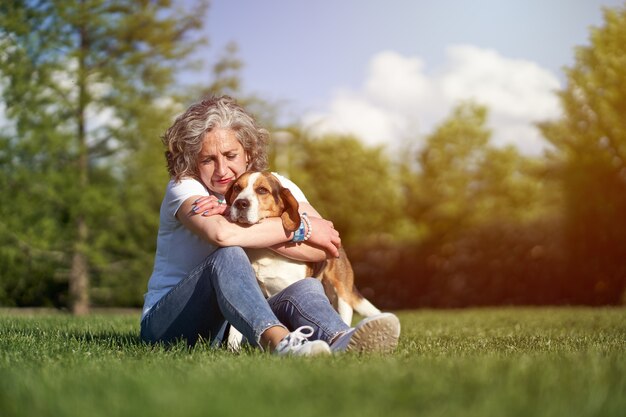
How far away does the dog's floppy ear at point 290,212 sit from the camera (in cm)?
493

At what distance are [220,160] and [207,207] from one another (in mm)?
495

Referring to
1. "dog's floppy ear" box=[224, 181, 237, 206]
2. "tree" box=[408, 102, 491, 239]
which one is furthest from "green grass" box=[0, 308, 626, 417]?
"tree" box=[408, 102, 491, 239]

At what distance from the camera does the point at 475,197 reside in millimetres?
27688

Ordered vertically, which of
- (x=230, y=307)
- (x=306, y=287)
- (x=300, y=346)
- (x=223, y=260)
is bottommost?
(x=300, y=346)

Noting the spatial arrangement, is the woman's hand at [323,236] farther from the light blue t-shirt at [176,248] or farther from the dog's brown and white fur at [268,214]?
the light blue t-shirt at [176,248]

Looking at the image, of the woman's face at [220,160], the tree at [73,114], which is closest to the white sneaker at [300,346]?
the woman's face at [220,160]

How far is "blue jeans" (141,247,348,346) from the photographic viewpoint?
4.36 metres

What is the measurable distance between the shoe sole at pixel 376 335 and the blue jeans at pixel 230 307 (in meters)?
0.31

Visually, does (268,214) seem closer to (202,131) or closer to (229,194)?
(229,194)

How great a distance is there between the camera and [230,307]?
4.40m

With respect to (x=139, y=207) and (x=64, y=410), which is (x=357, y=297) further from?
(x=139, y=207)

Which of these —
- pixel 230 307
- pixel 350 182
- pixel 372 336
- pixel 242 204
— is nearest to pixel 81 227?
pixel 350 182

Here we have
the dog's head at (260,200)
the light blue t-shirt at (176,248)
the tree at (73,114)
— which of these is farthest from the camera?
the tree at (73,114)

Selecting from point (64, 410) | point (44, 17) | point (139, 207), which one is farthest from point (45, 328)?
point (44, 17)
